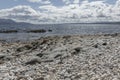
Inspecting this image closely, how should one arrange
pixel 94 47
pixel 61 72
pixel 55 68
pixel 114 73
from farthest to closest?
pixel 94 47 < pixel 55 68 < pixel 61 72 < pixel 114 73

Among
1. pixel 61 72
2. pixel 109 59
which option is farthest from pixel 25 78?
pixel 109 59

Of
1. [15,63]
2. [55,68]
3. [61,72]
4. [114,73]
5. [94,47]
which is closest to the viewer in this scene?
[114,73]

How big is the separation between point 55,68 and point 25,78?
7.19 feet

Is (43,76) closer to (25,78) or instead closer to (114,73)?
(25,78)

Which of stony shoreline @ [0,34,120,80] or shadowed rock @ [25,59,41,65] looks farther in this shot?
shadowed rock @ [25,59,41,65]

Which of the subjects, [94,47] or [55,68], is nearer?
[55,68]

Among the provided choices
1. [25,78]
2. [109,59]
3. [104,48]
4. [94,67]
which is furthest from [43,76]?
[104,48]

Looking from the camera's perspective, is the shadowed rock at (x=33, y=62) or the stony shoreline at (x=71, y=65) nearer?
the stony shoreline at (x=71, y=65)

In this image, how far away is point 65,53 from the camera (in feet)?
63.4

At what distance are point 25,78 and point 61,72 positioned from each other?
190 cm

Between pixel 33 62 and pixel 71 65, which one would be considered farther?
pixel 33 62

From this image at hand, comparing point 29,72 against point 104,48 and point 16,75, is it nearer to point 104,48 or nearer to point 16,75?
point 16,75

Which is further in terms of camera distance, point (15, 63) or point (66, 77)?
point (15, 63)

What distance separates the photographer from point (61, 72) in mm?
14711
